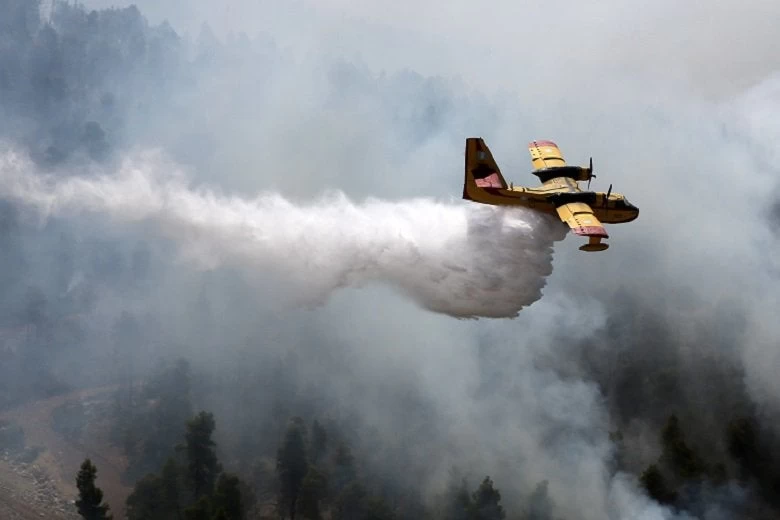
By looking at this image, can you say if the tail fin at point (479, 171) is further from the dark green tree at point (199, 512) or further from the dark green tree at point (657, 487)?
the dark green tree at point (657, 487)

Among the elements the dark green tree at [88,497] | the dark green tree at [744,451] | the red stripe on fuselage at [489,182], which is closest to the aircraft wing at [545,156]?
the red stripe on fuselage at [489,182]

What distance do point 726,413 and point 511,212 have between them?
146ft

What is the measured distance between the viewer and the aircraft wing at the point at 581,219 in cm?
4231

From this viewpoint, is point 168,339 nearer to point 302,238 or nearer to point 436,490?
point 436,490

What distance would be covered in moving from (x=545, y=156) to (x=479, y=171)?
779 centimetres

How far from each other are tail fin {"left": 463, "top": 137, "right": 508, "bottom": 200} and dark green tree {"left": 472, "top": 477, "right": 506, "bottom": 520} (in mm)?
24186

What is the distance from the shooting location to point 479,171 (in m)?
48.4

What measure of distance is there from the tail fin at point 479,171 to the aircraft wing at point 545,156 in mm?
5878

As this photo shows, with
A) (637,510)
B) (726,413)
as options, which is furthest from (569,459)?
(726,413)

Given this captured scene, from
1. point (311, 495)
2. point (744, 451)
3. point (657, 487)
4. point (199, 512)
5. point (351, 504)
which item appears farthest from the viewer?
point (744, 451)

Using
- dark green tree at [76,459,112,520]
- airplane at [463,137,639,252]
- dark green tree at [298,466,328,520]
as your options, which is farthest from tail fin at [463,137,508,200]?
dark green tree at [76,459,112,520]

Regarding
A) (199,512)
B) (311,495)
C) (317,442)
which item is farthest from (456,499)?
(199,512)

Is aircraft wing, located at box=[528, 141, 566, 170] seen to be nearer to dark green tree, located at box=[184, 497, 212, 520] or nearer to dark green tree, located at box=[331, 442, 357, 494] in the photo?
dark green tree, located at box=[331, 442, 357, 494]

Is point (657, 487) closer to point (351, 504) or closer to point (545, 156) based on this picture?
point (351, 504)
